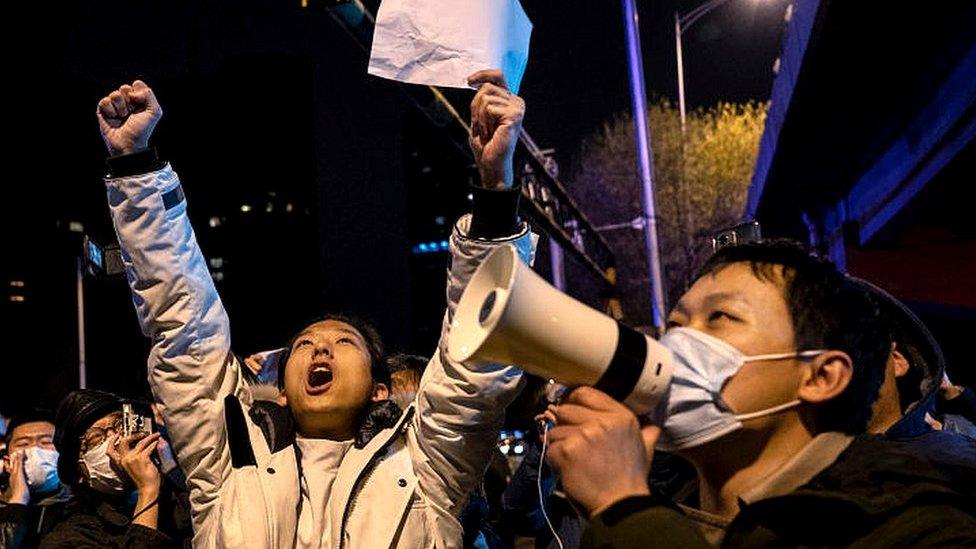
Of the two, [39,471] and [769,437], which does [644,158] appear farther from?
[769,437]

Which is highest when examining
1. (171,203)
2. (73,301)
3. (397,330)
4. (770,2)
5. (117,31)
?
(770,2)

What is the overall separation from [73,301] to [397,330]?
9416 millimetres

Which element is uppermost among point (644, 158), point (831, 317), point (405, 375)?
point (644, 158)

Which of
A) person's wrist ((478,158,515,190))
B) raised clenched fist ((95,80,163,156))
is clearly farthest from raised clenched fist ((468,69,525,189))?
raised clenched fist ((95,80,163,156))

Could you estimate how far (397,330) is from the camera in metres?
24.2

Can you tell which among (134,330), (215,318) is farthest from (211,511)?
(134,330)

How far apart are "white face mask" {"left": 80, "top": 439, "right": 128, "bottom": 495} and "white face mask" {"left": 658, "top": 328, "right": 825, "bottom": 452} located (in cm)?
289

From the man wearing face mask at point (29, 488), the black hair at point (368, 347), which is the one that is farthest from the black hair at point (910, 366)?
the man wearing face mask at point (29, 488)

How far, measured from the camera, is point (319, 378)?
3.05m

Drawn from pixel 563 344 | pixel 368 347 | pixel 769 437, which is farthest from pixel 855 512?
pixel 368 347

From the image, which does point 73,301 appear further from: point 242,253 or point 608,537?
point 608,537

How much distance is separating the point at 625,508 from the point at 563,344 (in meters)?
0.33

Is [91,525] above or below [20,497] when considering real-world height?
above

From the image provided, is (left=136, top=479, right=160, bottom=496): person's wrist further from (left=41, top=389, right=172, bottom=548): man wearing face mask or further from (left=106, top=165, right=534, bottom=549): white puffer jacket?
(left=106, top=165, right=534, bottom=549): white puffer jacket
